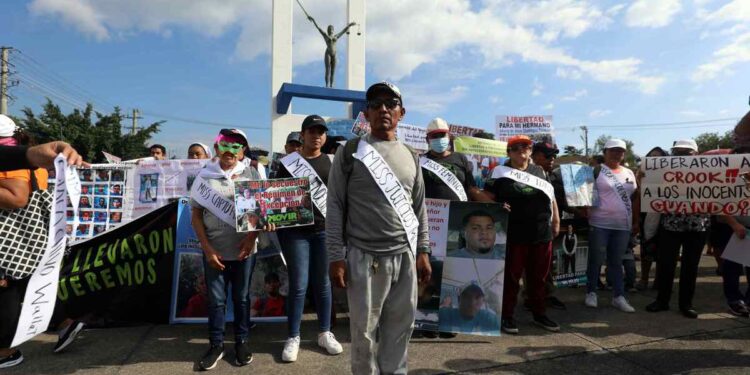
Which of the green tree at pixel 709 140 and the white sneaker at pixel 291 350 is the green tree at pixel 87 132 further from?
the green tree at pixel 709 140

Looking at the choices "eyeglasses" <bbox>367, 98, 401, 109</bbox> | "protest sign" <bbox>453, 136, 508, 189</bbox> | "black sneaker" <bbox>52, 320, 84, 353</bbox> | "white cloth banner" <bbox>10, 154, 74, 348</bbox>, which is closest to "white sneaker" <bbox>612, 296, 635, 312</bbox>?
"protest sign" <bbox>453, 136, 508, 189</bbox>

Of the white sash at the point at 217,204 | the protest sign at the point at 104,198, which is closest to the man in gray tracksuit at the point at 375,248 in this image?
the white sash at the point at 217,204

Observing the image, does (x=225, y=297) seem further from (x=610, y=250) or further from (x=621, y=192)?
(x=621, y=192)

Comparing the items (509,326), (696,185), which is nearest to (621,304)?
(696,185)

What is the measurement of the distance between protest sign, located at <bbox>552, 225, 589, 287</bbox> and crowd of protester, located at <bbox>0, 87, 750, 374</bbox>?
39 mm

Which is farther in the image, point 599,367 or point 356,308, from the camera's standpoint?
point 599,367

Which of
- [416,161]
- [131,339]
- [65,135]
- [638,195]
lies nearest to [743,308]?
[638,195]

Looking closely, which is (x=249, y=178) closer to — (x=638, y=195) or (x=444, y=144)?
(x=444, y=144)

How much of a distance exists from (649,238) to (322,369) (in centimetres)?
471

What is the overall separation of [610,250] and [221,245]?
4.19 meters

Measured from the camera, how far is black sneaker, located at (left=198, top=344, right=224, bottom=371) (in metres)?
3.08

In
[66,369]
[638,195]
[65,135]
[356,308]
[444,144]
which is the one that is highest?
[65,135]

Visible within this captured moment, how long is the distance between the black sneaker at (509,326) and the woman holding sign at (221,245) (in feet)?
7.68

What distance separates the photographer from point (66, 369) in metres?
3.10
